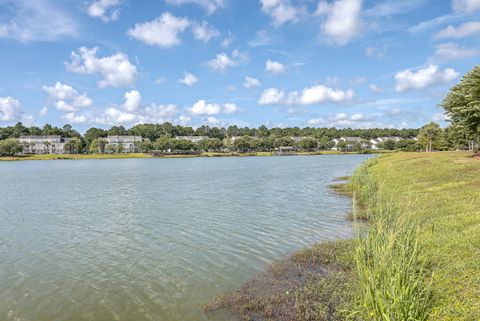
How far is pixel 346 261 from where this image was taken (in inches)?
584

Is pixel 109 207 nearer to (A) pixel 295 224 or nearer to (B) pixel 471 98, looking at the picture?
(A) pixel 295 224

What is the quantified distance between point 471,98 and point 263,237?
2788 centimetres

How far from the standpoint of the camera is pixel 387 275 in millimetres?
8086

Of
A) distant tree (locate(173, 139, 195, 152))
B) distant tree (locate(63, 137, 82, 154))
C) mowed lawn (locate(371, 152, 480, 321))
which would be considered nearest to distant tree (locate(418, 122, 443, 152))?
mowed lawn (locate(371, 152, 480, 321))

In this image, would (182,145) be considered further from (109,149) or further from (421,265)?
(421,265)

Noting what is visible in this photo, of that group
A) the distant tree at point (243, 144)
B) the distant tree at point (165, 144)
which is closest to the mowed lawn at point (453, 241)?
the distant tree at point (243, 144)

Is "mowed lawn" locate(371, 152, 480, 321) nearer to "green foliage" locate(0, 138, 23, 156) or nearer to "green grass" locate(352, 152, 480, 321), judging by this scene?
"green grass" locate(352, 152, 480, 321)

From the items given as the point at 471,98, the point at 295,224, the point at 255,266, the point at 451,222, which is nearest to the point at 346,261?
the point at 255,266

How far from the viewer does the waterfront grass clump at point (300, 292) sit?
35.3 ft

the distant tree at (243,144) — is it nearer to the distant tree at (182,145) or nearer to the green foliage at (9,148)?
the distant tree at (182,145)

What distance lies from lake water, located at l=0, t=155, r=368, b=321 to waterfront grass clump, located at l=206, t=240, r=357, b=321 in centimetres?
99

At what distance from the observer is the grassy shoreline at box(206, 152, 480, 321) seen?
26.5 feet

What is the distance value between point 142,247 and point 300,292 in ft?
33.1

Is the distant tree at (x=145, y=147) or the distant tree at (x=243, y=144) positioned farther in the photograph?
the distant tree at (x=243, y=144)
